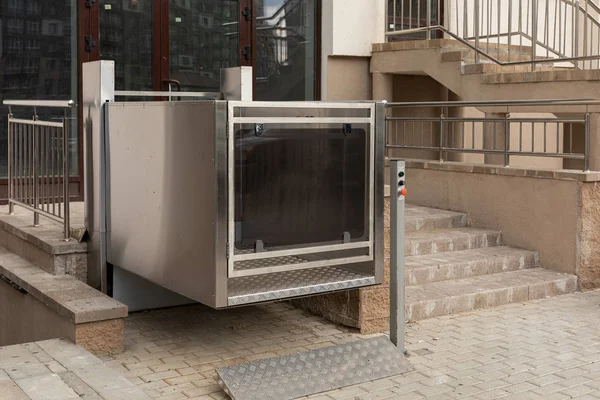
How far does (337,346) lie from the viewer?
550cm

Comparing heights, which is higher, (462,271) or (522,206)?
(522,206)

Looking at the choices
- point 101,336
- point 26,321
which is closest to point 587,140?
point 101,336

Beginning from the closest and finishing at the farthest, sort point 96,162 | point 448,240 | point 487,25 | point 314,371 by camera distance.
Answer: point 314,371 → point 96,162 → point 448,240 → point 487,25

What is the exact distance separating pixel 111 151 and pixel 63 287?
0.99m

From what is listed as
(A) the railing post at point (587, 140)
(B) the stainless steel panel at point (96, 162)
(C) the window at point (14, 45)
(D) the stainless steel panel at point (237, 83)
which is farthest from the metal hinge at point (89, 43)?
(A) the railing post at point (587, 140)

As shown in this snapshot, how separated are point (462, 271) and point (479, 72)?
9.57ft

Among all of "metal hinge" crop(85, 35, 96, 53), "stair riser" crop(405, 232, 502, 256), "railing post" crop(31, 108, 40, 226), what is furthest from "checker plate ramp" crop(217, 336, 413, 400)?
"metal hinge" crop(85, 35, 96, 53)

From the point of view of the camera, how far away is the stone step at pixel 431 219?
27.7 ft

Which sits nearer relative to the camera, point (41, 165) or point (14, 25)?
point (41, 165)

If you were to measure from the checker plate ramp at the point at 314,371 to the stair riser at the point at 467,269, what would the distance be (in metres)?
1.67

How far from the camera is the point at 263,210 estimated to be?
5535mm

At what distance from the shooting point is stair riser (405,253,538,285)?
24.0 feet

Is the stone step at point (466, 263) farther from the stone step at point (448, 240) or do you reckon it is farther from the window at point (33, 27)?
the window at point (33, 27)

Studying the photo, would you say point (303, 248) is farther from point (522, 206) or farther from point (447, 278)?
point (522, 206)
